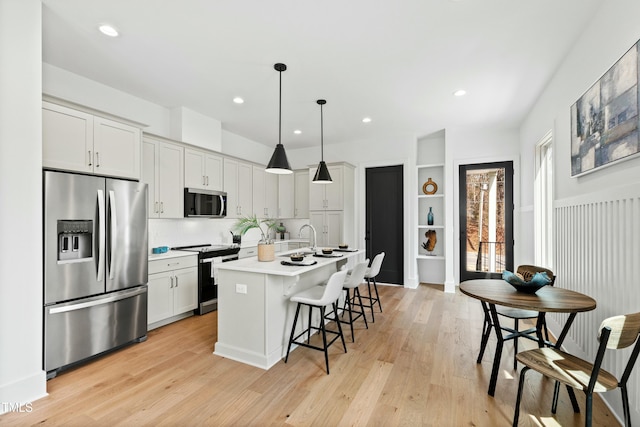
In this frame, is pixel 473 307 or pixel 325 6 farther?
pixel 473 307

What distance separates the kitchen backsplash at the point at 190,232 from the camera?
4176mm

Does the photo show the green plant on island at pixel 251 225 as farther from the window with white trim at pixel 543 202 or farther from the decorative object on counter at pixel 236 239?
the window with white trim at pixel 543 202

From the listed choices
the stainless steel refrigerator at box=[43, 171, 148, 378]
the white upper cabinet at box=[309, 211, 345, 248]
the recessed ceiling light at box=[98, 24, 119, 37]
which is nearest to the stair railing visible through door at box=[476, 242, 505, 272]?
the white upper cabinet at box=[309, 211, 345, 248]

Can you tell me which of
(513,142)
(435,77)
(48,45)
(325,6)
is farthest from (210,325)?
(513,142)

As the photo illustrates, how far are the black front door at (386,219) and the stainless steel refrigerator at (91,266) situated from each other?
4092 millimetres

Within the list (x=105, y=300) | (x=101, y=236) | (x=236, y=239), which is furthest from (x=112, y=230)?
(x=236, y=239)

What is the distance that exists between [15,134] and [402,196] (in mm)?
5241

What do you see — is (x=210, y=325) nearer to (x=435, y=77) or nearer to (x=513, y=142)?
(x=435, y=77)

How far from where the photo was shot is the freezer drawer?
246 centimetres

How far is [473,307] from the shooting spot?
4414 millimetres

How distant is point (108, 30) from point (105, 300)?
239cm

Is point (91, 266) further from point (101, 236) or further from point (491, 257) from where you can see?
point (491, 257)

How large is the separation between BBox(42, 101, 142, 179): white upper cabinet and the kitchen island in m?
1.49

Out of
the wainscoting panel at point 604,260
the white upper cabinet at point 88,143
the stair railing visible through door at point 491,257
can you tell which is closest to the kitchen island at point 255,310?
the white upper cabinet at point 88,143
